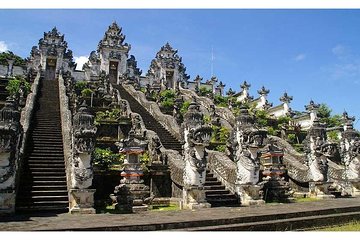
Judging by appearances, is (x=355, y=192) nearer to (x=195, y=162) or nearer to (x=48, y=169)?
(x=195, y=162)

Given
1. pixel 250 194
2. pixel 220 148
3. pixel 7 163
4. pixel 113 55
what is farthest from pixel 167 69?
pixel 7 163

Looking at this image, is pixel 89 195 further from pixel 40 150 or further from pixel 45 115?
pixel 45 115

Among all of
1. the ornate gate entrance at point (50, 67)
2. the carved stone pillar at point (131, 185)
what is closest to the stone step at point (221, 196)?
the carved stone pillar at point (131, 185)

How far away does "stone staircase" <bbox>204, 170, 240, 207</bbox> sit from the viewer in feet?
38.3

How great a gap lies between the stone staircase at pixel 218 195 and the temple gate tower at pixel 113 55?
109ft

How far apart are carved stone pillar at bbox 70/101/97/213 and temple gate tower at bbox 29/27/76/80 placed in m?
34.0

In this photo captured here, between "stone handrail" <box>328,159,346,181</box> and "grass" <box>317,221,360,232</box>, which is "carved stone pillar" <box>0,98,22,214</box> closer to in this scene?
"grass" <box>317,221,360,232</box>

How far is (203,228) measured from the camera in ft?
24.2

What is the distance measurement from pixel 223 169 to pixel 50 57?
35.4 m

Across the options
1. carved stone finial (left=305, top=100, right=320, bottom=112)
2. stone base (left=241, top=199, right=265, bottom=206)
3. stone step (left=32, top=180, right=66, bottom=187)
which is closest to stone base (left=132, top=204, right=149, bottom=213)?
stone step (left=32, top=180, right=66, bottom=187)

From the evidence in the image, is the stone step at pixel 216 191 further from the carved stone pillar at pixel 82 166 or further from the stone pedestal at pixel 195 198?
the carved stone pillar at pixel 82 166

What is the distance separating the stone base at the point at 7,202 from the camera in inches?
352

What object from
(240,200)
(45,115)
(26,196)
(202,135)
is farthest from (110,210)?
(45,115)

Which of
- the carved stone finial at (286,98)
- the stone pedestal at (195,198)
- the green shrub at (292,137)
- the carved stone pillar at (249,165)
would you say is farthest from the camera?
the carved stone finial at (286,98)
